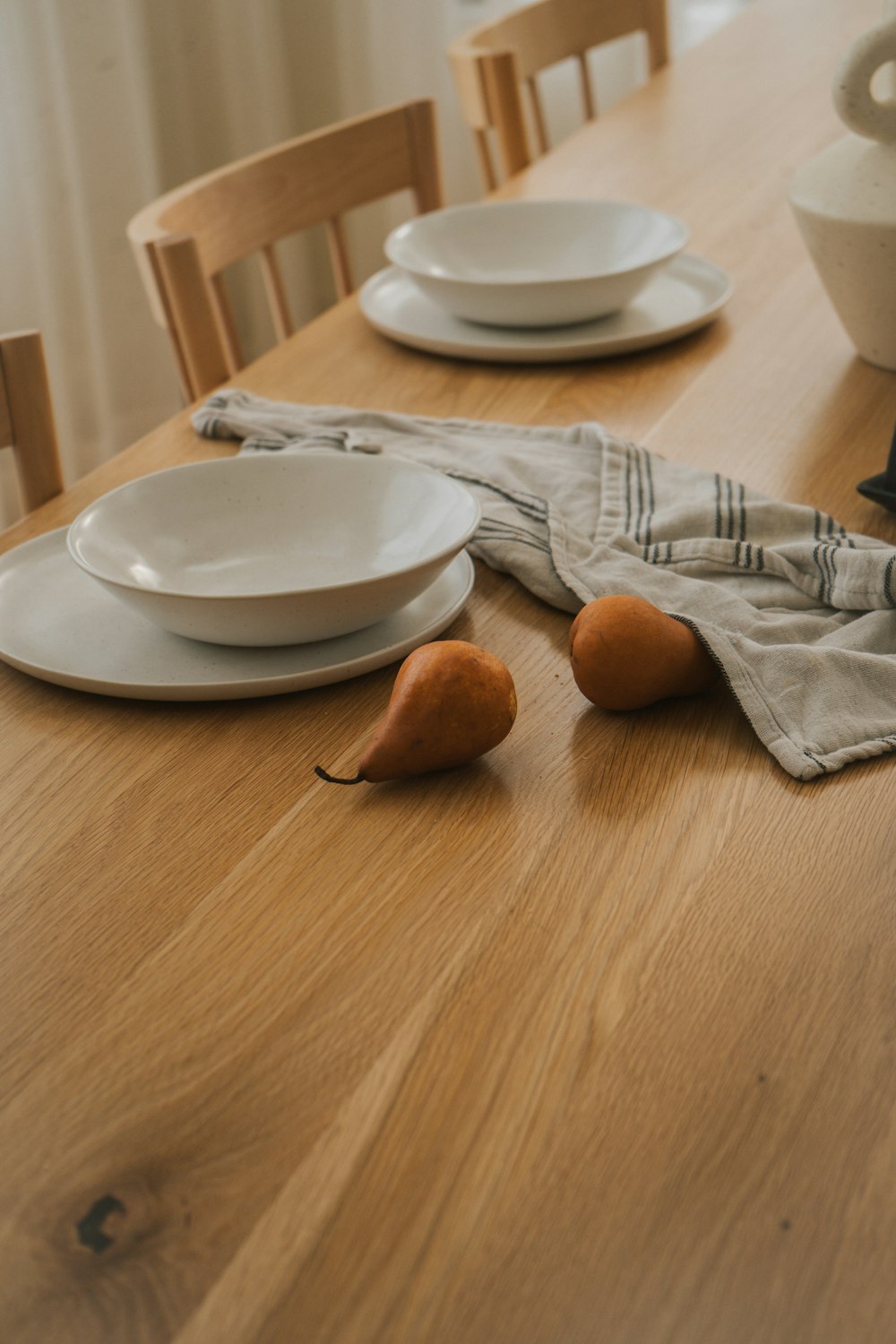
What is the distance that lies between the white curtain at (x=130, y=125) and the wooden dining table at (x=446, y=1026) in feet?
6.23

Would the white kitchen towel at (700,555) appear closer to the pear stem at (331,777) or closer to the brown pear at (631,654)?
the brown pear at (631,654)

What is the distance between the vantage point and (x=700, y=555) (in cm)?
86

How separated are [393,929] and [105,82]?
90.9 inches

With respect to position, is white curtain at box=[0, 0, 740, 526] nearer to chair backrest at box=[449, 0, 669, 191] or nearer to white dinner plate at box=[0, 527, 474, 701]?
chair backrest at box=[449, 0, 669, 191]

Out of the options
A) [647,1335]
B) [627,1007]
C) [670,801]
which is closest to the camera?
[647,1335]

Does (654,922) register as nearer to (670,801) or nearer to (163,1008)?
(670,801)

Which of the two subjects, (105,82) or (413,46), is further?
(413,46)

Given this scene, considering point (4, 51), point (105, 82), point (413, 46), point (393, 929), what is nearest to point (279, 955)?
point (393, 929)

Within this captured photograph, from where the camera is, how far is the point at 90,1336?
43cm

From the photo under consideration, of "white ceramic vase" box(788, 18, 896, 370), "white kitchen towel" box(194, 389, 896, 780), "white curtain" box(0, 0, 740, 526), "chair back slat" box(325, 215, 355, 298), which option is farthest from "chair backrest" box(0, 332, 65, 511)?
"white curtain" box(0, 0, 740, 526)

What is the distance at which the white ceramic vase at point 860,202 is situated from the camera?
40.3 inches

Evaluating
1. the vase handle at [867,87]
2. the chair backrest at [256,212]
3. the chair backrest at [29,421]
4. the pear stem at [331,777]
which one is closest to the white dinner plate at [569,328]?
the chair backrest at [256,212]

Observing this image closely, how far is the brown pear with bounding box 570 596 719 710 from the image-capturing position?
71 centimetres

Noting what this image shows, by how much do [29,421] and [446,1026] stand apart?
69cm
